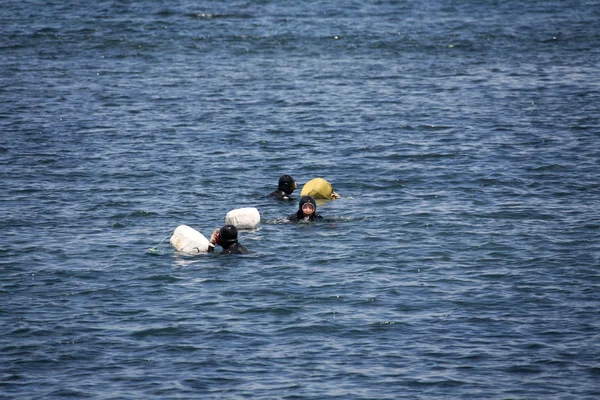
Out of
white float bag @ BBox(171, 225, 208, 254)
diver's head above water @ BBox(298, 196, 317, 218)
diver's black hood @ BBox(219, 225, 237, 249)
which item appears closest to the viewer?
diver's black hood @ BBox(219, 225, 237, 249)

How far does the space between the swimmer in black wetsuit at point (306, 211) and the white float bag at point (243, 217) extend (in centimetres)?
113

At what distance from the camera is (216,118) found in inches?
1499

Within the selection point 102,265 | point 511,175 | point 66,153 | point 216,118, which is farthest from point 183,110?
point 102,265

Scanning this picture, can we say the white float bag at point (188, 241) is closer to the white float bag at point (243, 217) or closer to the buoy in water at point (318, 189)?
the white float bag at point (243, 217)

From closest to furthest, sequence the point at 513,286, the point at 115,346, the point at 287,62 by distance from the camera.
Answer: the point at 115,346
the point at 513,286
the point at 287,62

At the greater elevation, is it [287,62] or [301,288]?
[287,62]

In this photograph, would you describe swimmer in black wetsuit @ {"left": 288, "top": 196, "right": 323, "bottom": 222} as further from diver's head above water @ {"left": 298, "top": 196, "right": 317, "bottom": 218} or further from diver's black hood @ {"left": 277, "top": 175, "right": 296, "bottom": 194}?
diver's black hood @ {"left": 277, "top": 175, "right": 296, "bottom": 194}

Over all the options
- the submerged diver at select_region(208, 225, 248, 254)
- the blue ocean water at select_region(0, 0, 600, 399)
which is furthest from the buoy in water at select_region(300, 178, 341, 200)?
the submerged diver at select_region(208, 225, 248, 254)

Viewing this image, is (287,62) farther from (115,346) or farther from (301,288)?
(115,346)

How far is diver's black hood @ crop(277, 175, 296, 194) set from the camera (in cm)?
2669

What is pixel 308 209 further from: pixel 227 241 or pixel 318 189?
pixel 227 241

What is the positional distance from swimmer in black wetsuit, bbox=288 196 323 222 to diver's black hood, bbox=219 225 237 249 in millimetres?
2764

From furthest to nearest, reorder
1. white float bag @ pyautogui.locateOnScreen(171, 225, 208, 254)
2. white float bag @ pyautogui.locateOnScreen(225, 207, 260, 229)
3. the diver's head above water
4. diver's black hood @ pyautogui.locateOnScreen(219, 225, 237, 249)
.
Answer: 1. the diver's head above water
2. white float bag @ pyautogui.locateOnScreen(225, 207, 260, 229)
3. white float bag @ pyautogui.locateOnScreen(171, 225, 208, 254)
4. diver's black hood @ pyautogui.locateOnScreen(219, 225, 237, 249)

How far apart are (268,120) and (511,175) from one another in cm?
1155
